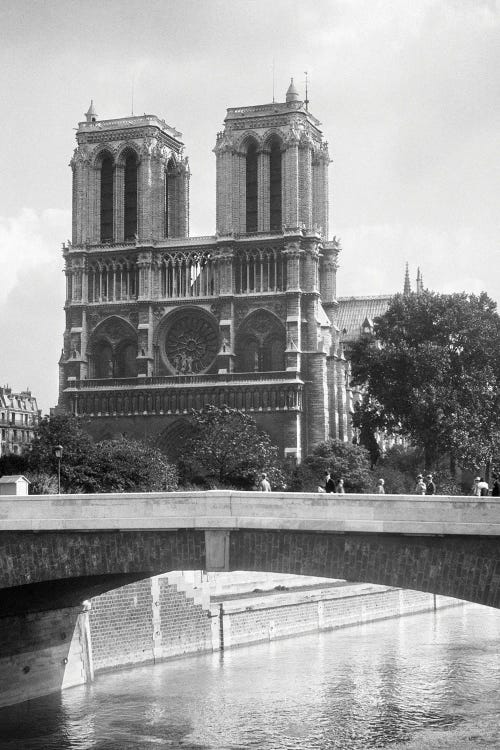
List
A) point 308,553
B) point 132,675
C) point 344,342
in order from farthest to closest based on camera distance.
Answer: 1. point 344,342
2. point 132,675
3. point 308,553

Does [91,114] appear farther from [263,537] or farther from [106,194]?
[263,537]

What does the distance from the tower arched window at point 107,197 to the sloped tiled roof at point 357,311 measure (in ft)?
116

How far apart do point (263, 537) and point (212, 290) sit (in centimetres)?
7761

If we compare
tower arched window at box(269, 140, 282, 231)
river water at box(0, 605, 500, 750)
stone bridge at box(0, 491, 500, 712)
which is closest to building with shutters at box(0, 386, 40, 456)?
tower arched window at box(269, 140, 282, 231)

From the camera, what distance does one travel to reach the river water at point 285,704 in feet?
110

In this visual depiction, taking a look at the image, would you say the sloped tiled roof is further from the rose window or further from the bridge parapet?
the bridge parapet

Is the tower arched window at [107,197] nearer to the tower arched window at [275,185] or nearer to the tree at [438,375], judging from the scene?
the tower arched window at [275,185]

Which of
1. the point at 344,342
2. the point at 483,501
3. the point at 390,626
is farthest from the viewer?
the point at 344,342

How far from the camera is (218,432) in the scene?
88.4 metres

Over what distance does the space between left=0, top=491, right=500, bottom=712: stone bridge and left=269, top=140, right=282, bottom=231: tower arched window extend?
242 ft

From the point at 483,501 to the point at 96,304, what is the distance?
8368 cm

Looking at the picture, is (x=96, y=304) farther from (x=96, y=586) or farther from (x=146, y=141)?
(x=96, y=586)

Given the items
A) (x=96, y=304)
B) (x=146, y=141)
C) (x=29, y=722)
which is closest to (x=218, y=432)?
(x=96, y=304)

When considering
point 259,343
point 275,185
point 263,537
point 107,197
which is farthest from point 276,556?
point 107,197
